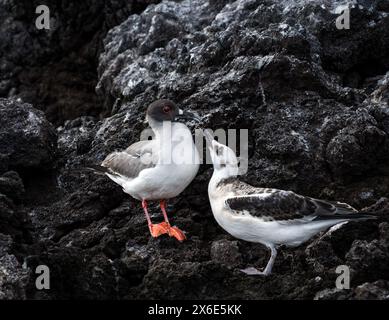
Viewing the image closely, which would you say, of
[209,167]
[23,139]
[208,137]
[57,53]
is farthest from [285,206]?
[57,53]

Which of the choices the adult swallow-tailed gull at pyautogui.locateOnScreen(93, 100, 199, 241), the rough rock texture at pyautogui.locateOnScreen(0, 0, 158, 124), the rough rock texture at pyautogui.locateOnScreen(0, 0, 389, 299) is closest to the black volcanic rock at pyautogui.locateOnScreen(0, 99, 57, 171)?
the rough rock texture at pyautogui.locateOnScreen(0, 0, 389, 299)

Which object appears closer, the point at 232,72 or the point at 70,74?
the point at 232,72

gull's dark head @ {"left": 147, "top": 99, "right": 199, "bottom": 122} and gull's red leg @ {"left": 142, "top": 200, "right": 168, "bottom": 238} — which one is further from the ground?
gull's dark head @ {"left": 147, "top": 99, "right": 199, "bottom": 122}

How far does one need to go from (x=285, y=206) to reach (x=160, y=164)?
207cm

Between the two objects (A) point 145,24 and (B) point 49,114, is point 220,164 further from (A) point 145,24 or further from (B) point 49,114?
(B) point 49,114

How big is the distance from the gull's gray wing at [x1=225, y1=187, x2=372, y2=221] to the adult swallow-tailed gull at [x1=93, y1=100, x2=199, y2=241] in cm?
120

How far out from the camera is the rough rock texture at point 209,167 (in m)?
9.43

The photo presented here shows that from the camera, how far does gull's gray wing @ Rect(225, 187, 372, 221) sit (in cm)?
968

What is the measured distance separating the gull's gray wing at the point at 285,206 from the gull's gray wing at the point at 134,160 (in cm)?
176

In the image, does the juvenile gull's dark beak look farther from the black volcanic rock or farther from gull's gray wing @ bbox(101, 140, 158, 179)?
the black volcanic rock

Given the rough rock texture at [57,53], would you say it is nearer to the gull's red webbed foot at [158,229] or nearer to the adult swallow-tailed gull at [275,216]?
the gull's red webbed foot at [158,229]

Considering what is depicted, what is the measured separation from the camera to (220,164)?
1072 cm

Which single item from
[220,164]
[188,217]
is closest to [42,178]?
[188,217]

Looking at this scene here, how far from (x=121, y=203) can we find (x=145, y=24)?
189 inches
